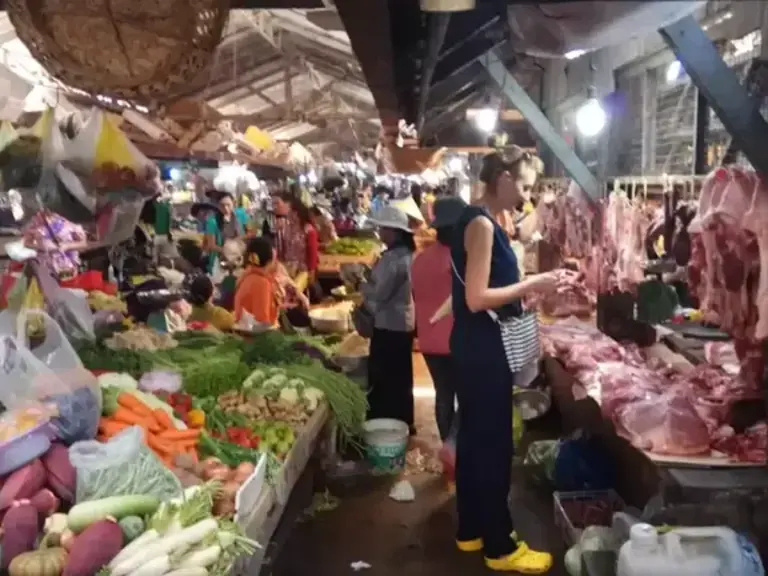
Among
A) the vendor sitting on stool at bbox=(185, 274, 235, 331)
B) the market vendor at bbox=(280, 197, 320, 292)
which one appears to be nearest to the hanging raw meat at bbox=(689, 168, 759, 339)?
the vendor sitting on stool at bbox=(185, 274, 235, 331)

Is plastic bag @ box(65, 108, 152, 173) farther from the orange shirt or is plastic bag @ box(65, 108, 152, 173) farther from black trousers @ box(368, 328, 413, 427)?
black trousers @ box(368, 328, 413, 427)

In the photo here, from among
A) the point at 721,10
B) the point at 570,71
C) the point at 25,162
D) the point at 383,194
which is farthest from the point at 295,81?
the point at 721,10

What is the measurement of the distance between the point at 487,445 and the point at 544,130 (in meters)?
3.28

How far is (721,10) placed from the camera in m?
1.26

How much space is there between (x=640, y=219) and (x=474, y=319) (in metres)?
1.86

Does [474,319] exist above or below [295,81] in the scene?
below

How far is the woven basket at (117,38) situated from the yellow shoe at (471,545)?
2.99m

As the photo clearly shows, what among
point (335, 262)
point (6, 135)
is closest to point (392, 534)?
point (6, 135)

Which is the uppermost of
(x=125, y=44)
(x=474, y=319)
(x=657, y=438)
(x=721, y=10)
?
(x=125, y=44)

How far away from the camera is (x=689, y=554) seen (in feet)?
10.0

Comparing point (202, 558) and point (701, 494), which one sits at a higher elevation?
point (202, 558)

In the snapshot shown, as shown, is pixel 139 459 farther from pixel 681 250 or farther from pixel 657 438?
pixel 681 250

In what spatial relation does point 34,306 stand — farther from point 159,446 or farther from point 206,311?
point 206,311

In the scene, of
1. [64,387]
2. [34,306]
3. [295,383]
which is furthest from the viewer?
[295,383]
